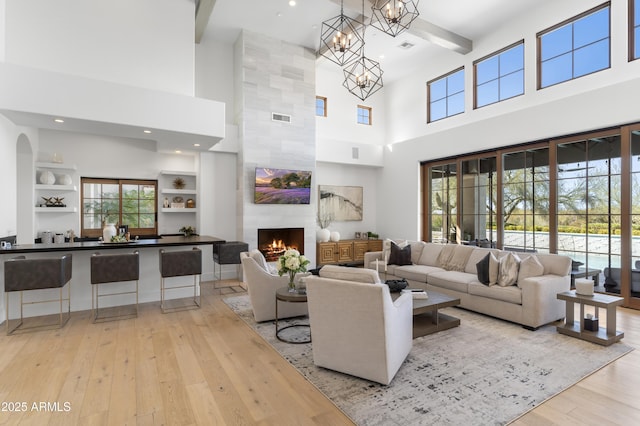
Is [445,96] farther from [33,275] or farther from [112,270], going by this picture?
[33,275]

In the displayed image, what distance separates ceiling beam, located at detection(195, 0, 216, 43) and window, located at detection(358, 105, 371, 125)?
4.59m

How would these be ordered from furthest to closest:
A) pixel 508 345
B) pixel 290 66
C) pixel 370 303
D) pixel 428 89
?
Answer: pixel 428 89 → pixel 290 66 → pixel 508 345 → pixel 370 303

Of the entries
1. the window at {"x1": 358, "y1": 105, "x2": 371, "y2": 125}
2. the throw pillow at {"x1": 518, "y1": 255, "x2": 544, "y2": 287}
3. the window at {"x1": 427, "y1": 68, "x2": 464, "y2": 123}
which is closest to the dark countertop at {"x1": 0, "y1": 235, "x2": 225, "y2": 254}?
the throw pillow at {"x1": 518, "y1": 255, "x2": 544, "y2": 287}

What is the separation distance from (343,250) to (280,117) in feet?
12.1

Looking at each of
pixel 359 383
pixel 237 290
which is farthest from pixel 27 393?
pixel 237 290

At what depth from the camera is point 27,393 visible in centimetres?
271

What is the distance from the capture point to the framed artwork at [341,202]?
9.23 metres

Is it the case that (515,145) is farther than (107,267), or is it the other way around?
(515,145)

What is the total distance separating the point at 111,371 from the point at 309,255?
17.3ft

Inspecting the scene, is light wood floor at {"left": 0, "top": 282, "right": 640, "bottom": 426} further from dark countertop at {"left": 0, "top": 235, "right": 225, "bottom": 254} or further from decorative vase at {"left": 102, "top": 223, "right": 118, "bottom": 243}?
decorative vase at {"left": 102, "top": 223, "right": 118, "bottom": 243}

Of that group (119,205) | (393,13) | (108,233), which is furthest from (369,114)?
(108,233)

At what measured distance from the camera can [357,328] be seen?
2.79 meters

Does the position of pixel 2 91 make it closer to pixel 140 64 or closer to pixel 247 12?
pixel 140 64

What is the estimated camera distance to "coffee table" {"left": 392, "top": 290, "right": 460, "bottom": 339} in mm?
3846
